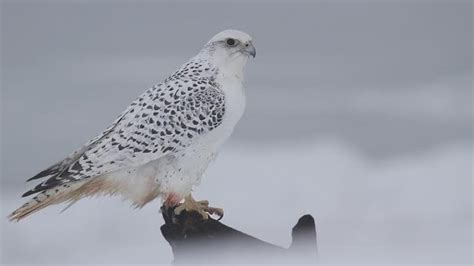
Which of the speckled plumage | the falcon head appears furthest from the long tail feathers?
the falcon head

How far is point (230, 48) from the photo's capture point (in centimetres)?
611

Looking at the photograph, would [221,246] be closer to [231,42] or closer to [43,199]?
[43,199]

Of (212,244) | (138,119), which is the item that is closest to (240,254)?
(212,244)

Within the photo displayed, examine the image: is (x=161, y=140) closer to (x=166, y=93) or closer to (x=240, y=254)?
(x=166, y=93)

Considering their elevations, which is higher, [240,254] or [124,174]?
[124,174]

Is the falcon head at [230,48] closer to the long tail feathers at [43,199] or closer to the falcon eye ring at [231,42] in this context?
the falcon eye ring at [231,42]

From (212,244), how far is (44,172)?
3.71 ft

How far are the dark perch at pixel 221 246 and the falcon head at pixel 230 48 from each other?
3.21 ft

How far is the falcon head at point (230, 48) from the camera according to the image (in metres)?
6.09

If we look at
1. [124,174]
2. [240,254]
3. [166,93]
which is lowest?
[240,254]

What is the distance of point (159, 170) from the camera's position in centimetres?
600

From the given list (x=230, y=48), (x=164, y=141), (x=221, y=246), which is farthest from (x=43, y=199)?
(x=230, y=48)

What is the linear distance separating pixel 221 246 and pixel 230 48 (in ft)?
4.06

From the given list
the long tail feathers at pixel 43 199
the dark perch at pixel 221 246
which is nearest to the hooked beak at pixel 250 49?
the dark perch at pixel 221 246
